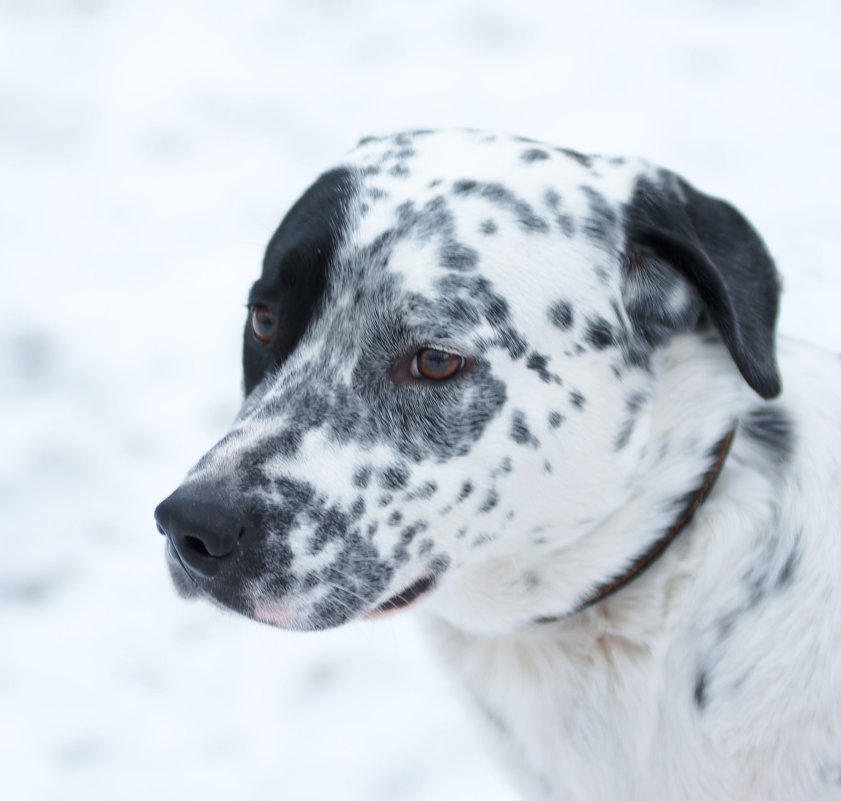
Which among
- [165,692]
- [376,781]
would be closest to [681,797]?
[376,781]

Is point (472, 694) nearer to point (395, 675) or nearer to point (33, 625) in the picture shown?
point (395, 675)

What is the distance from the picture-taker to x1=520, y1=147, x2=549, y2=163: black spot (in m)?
2.29

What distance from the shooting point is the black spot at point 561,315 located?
2.12 meters

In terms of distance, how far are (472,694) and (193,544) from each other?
889mm

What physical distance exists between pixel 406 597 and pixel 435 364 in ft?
1.71

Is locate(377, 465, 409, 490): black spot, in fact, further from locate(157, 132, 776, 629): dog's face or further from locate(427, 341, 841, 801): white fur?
locate(427, 341, 841, 801): white fur

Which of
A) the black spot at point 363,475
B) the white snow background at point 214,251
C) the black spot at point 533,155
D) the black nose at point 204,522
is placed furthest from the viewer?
the white snow background at point 214,251

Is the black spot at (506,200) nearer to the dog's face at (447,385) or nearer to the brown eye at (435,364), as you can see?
the dog's face at (447,385)

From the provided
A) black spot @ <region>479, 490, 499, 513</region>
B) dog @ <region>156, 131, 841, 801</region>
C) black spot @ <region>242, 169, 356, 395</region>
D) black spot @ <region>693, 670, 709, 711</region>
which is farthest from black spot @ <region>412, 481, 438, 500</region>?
black spot @ <region>693, 670, 709, 711</region>

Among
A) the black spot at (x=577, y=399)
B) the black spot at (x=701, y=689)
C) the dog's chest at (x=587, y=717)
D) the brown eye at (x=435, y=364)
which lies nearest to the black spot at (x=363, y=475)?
the brown eye at (x=435, y=364)

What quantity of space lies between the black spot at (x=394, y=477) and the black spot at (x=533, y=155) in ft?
2.52

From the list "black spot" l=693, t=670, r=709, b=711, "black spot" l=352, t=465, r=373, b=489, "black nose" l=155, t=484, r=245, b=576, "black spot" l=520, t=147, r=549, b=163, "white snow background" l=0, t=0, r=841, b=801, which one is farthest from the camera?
"white snow background" l=0, t=0, r=841, b=801

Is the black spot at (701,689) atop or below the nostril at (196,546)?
below

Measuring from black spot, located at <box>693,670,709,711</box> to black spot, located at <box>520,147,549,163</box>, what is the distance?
1.19 m
